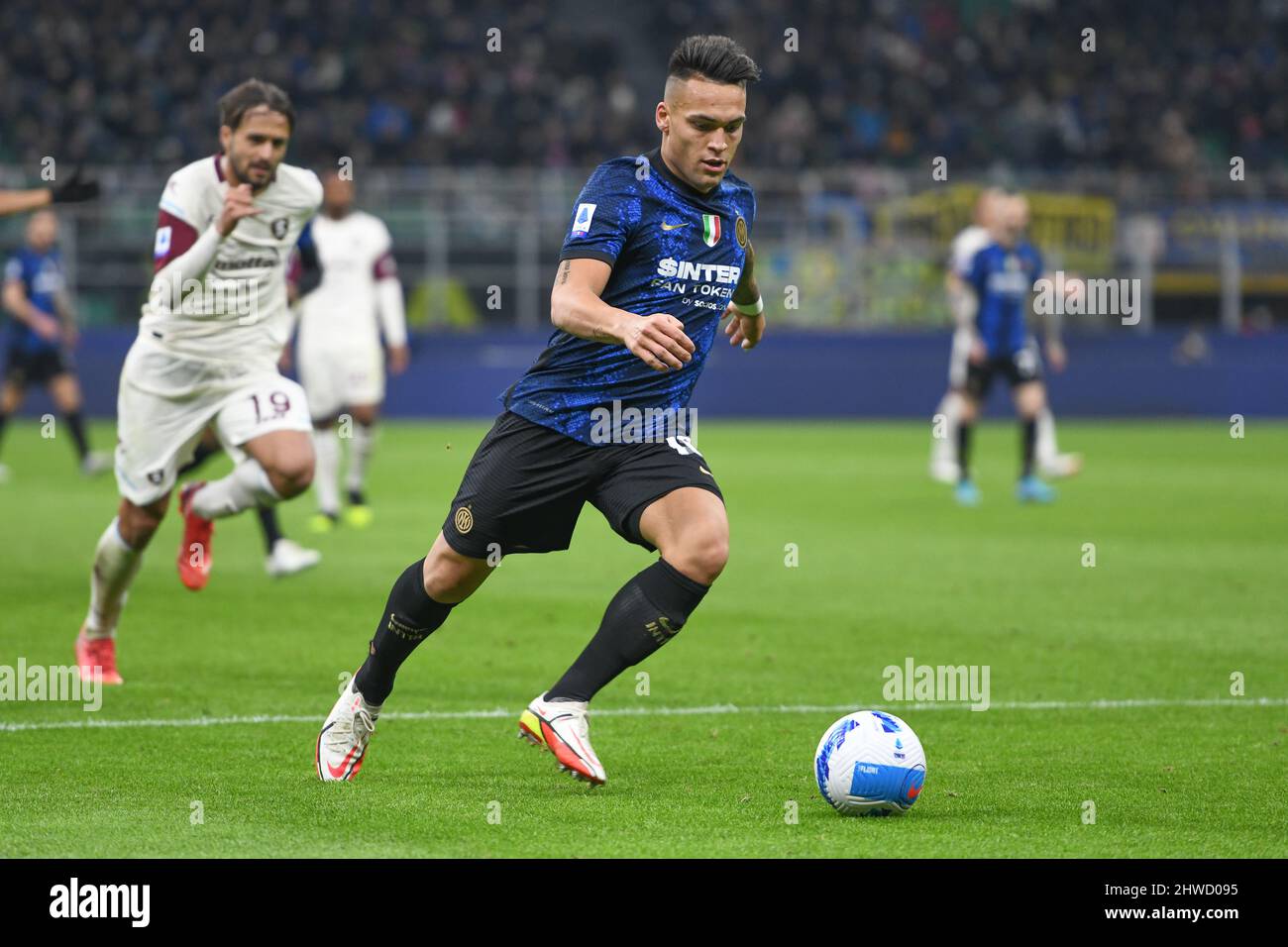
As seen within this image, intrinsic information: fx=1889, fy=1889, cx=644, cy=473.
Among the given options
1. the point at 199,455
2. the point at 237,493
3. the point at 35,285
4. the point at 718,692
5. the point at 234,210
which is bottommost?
the point at 718,692

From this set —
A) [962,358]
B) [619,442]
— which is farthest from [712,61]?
[962,358]

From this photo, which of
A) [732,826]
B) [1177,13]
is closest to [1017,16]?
[1177,13]

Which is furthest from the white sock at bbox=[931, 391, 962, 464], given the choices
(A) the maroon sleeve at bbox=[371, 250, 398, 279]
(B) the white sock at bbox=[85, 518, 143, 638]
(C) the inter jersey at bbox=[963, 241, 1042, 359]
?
(B) the white sock at bbox=[85, 518, 143, 638]

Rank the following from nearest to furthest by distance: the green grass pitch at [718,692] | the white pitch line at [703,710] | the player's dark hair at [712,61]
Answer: the green grass pitch at [718,692] < the player's dark hair at [712,61] < the white pitch line at [703,710]

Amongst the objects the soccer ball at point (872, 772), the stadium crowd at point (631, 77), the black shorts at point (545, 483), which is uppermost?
the stadium crowd at point (631, 77)

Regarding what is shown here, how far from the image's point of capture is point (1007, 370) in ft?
56.1

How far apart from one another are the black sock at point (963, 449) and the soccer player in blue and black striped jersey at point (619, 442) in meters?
11.2

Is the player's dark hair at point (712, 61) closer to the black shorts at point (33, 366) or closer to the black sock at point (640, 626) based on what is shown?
the black sock at point (640, 626)

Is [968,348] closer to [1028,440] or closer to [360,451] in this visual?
[1028,440]

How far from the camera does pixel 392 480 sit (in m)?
18.8

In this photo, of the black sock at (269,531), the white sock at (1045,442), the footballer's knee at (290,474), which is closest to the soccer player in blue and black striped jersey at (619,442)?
the footballer's knee at (290,474)

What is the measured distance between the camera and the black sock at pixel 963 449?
16.9 meters

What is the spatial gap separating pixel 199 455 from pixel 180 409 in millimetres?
1131
